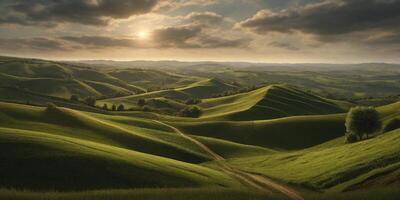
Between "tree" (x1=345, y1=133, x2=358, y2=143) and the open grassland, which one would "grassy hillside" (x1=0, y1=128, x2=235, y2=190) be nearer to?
the open grassland

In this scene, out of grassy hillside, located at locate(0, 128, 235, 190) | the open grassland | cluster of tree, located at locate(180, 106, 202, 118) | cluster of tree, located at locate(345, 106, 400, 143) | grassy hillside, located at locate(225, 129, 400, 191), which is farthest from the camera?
cluster of tree, located at locate(180, 106, 202, 118)

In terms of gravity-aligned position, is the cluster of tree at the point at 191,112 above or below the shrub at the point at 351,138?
below

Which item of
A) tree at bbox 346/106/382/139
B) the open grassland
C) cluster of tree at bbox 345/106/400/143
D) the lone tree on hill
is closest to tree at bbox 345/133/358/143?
cluster of tree at bbox 345/106/400/143

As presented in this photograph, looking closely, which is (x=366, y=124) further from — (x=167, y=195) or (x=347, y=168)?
(x=167, y=195)

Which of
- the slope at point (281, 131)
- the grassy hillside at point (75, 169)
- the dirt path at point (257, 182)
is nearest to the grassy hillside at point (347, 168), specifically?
the dirt path at point (257, 182)

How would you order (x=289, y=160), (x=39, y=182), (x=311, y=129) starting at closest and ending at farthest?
(x=39, y=182) → (x=289, y=160) → (x=311, y=129)

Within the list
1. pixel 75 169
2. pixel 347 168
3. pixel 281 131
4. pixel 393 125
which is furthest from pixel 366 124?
pixel 75 169

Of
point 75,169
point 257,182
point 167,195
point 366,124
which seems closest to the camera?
point 167,195

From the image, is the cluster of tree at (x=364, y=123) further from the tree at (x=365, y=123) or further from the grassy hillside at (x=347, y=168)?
the grassy hillside at (x=347, y=168)

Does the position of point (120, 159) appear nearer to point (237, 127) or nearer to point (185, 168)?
point (185, 168)

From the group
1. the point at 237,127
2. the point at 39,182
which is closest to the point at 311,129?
the point at 237,127

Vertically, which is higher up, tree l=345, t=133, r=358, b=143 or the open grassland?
the open grassland
